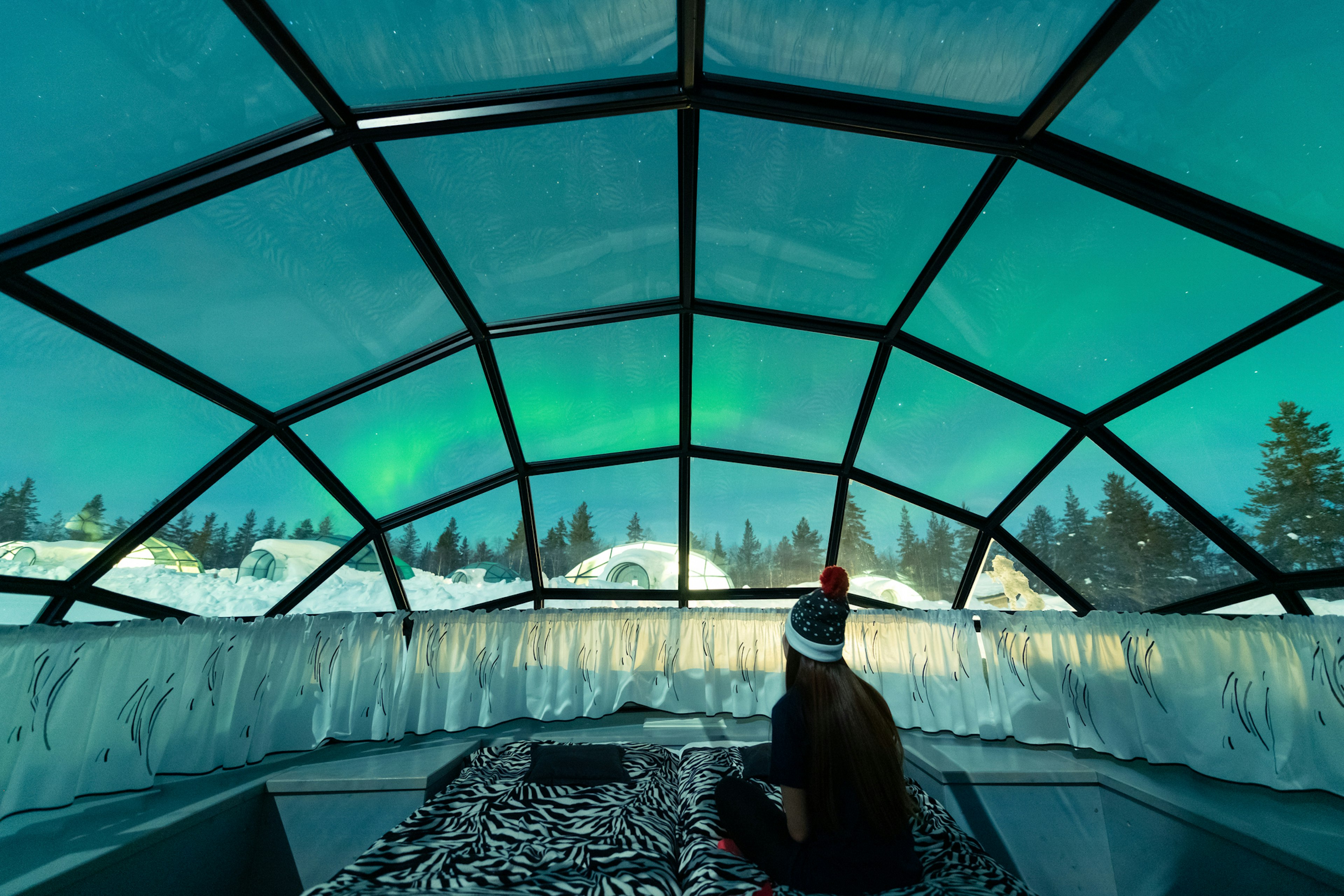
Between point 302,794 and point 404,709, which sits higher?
point 404,709

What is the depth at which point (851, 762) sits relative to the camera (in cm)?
196

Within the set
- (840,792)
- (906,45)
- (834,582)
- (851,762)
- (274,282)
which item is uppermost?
(906,45)

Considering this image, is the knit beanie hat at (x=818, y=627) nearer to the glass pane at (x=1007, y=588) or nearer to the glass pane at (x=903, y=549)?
the glass pane at (x=903, y=549)

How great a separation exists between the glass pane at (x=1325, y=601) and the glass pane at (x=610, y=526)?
4446mm

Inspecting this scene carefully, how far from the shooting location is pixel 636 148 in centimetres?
303

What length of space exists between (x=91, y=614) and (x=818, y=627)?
4.54 m

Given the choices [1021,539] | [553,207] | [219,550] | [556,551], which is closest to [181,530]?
[219,550]

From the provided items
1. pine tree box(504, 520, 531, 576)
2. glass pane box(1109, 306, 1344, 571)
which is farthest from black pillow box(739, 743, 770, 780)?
glass pane box(1109, 306, 1344, 571)

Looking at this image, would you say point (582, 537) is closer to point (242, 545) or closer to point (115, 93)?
point (242, 545)

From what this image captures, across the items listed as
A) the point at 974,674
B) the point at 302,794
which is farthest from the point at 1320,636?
the point at 302,794

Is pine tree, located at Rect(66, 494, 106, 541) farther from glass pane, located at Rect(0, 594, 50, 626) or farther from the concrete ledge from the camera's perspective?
the concrete ledge

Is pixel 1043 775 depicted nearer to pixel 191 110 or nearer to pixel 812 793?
pixel 812 793

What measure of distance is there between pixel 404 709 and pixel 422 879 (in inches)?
110

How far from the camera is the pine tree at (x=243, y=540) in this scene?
3.89 meters
